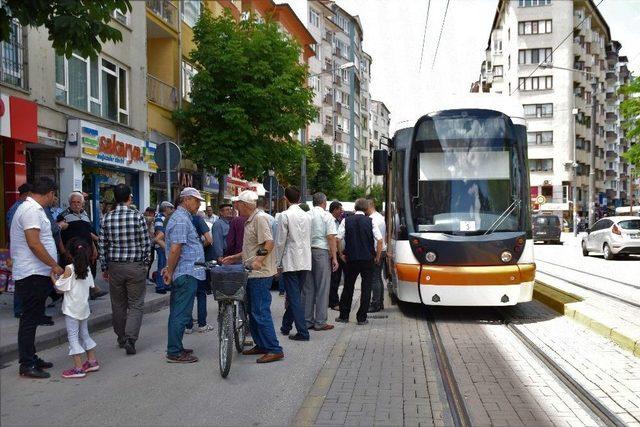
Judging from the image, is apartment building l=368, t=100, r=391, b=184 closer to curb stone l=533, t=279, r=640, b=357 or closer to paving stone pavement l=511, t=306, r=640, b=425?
curb stone l=533, t=279, r=640, b=357

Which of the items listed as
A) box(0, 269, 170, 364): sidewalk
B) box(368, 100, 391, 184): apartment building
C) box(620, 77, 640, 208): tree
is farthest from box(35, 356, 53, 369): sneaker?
box(368, 100, 391, 184): apartment building

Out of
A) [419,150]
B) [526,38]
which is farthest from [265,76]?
[526,38]

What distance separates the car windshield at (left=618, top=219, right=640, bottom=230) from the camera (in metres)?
23.4

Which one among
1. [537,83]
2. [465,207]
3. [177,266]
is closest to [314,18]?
[537,83]

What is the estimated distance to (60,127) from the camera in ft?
53.2

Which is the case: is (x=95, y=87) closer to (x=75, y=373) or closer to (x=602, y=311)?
(x=75, y=373)

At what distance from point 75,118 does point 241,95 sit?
22.9 ft

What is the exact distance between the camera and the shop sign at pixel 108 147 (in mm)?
16453

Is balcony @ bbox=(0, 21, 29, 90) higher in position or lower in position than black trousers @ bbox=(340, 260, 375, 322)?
higher

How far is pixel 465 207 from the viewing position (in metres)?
9.80

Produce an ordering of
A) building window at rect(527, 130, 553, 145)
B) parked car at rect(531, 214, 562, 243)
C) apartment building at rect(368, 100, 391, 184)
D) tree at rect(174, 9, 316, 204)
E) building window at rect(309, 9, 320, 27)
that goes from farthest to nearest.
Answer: apartment building at rect(368, 100, 391, 184), building window at rect(527, 130, 553, 145), building window at rect(309, 9, 320, 27), parked car at rect(531, 214, 562, 243), tree at rect(174, 9, 316, 204)

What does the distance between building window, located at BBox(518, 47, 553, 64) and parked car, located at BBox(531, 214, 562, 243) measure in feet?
100.0

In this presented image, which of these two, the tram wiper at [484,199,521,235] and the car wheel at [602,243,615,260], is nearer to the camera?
the tram wiper at [484,199,521,235]

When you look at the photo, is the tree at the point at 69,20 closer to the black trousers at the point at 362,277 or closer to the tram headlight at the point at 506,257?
the black trousers at the point at 362,277
